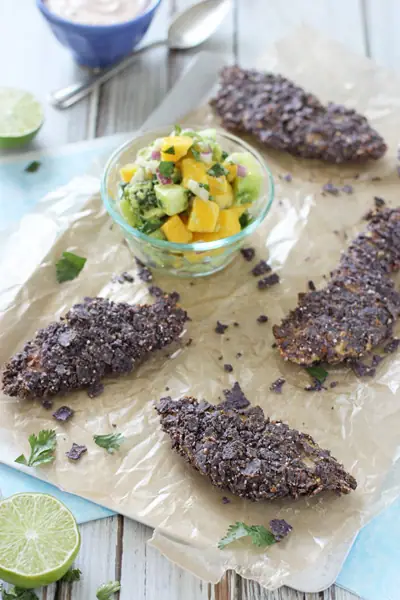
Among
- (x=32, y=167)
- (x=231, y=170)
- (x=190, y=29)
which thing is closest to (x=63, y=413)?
(x=231, y=170)

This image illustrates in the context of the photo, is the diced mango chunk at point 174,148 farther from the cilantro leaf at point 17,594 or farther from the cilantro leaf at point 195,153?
the cilantro leaf at point 17,594

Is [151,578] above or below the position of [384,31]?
below

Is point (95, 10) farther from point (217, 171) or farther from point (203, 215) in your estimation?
point (203, 215)

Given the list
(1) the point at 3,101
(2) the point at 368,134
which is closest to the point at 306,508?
(2) the point at 368,134

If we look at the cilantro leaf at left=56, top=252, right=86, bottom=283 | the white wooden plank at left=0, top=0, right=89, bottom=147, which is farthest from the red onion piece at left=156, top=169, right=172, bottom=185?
the white wooden plank at left=0, top=0, right=89, bottom=147

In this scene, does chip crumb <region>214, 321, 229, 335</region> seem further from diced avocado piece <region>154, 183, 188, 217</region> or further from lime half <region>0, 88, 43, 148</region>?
lime half <region>0, 88, 43, 148</region>

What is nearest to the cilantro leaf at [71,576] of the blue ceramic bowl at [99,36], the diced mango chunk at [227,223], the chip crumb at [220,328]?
the chip crumb at [220,328]
